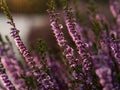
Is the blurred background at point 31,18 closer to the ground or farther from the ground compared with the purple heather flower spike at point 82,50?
farther from the ground

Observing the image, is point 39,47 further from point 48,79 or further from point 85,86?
point 85,86

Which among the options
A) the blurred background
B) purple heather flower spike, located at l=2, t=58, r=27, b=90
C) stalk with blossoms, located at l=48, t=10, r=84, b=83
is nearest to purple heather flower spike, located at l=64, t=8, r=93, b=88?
stalk with blossoms, located at l=48, t=10, r=84, b=83

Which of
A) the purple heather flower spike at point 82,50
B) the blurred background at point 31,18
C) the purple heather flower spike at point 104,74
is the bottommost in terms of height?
the purple heather flower spike at point 104,74

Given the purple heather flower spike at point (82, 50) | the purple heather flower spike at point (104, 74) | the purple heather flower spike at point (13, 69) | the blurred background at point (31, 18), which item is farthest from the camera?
the blurred background at point (31, 18)

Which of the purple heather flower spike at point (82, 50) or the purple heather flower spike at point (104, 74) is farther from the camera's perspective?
the purple heather flower spike at point (82, 50)

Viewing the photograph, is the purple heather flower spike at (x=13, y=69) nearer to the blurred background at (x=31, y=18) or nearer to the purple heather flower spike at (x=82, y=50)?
the purple heather flower spike at (x=82, y=50)

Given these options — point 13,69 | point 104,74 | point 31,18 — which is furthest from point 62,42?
point 31,18

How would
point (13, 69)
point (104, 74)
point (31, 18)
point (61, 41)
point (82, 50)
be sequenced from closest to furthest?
point (104, 74) → point (82, 50) → point (61, 41) → point (13, 69) → point (31, 18)

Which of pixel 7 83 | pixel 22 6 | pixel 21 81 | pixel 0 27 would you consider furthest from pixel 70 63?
pixel 22 6

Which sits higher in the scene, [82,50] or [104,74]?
[82,50]

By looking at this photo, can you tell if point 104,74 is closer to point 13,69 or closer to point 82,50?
point 82,50

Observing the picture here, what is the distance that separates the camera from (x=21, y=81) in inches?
202

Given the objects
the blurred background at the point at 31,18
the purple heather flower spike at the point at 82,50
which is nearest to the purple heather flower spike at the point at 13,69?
the purple heather flower spike at the point at 82,50

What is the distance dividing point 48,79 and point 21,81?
4.18 feet
